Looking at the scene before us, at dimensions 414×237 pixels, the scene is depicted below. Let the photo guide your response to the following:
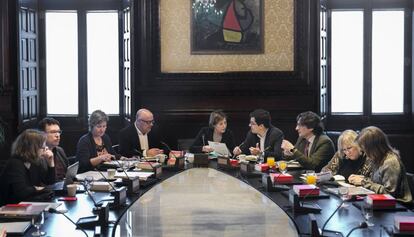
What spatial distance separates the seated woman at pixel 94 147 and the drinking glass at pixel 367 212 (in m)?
3.25

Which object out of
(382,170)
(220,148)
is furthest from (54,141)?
(382,170)

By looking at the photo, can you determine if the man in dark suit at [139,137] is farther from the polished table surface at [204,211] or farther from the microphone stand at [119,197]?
the microphone stand at [119,197]

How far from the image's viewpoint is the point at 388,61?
9922mm

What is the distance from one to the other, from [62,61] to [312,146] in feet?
13.6

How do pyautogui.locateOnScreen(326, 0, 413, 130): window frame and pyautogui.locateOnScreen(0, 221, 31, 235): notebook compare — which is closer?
pyautogui.locateOnScreen(0, 221, 31, 235): notebook

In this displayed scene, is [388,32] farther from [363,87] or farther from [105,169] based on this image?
[105,169]

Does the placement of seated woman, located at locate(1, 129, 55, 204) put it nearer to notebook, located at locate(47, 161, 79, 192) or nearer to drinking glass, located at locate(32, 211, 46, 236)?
notebook, located at locate(47, 161, 79, 192)

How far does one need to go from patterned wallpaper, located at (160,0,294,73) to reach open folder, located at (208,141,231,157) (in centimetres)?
181

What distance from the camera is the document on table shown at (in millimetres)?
8242

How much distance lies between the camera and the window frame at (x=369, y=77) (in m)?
9.85

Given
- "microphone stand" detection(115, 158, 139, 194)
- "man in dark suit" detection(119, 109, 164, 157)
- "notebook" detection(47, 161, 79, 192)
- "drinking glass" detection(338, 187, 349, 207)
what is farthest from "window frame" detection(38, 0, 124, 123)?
"drinking glass" detection(338, 187, 349, 207)

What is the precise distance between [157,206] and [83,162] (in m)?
1.92

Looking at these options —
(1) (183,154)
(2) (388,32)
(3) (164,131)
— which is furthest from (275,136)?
(2) (388,32)

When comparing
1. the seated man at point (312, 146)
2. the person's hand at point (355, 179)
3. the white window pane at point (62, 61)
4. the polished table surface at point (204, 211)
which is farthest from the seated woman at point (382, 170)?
the white window pane at point (62, 61)
